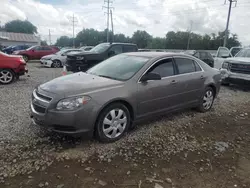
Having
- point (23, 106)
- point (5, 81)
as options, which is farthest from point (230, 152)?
point (5, 81)

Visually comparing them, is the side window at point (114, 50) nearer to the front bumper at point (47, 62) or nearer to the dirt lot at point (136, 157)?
the dirt lot at point (136, 157)

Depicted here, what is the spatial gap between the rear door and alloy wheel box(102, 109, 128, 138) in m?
1.56

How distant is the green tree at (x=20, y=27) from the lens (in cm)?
8169

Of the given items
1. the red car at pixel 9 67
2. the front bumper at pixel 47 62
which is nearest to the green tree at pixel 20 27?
the front bumper at pixel 47 62

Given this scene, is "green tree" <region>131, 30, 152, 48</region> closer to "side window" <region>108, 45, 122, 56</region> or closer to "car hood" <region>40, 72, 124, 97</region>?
"side window" <region>108, 45, 122, 56</region>

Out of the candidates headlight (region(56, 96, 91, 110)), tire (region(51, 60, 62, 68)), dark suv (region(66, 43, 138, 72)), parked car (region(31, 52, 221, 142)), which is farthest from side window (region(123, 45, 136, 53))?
headlight (region(56, 96, 91, 110))

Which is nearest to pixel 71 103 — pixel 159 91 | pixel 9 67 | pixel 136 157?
pixel 136 157

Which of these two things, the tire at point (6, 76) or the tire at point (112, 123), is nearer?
the tire at point (112, 123)

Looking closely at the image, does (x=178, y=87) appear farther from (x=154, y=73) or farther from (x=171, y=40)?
(x=171, y=40)

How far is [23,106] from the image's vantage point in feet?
18.5

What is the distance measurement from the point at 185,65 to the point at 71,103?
298cm

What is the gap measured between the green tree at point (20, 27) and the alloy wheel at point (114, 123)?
90144 mm

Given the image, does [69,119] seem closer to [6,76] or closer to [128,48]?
[6,76]

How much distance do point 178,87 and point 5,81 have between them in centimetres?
692
